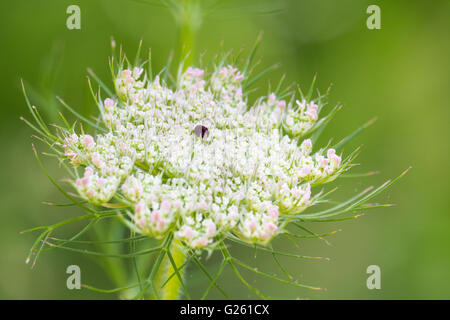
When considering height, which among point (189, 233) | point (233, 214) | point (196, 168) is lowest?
point (189, 233)

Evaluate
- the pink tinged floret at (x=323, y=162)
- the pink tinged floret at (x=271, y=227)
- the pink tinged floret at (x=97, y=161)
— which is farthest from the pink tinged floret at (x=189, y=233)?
the pink tinged floret at (x=323, y=162)

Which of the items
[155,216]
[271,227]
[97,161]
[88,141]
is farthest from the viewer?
[88,141]

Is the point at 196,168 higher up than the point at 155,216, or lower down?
higher up

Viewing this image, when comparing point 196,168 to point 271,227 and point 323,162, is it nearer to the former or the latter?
point 271,227

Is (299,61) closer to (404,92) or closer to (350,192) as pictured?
(404,92)

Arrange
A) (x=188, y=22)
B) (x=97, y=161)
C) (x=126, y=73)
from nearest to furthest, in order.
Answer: (x=97, y=161) < (x=126, y=73) < (x=188, y=22)

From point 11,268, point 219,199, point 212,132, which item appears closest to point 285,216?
point 219,199

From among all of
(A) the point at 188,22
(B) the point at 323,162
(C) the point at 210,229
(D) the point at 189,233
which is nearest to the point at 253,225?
(C) the point at 210,229
